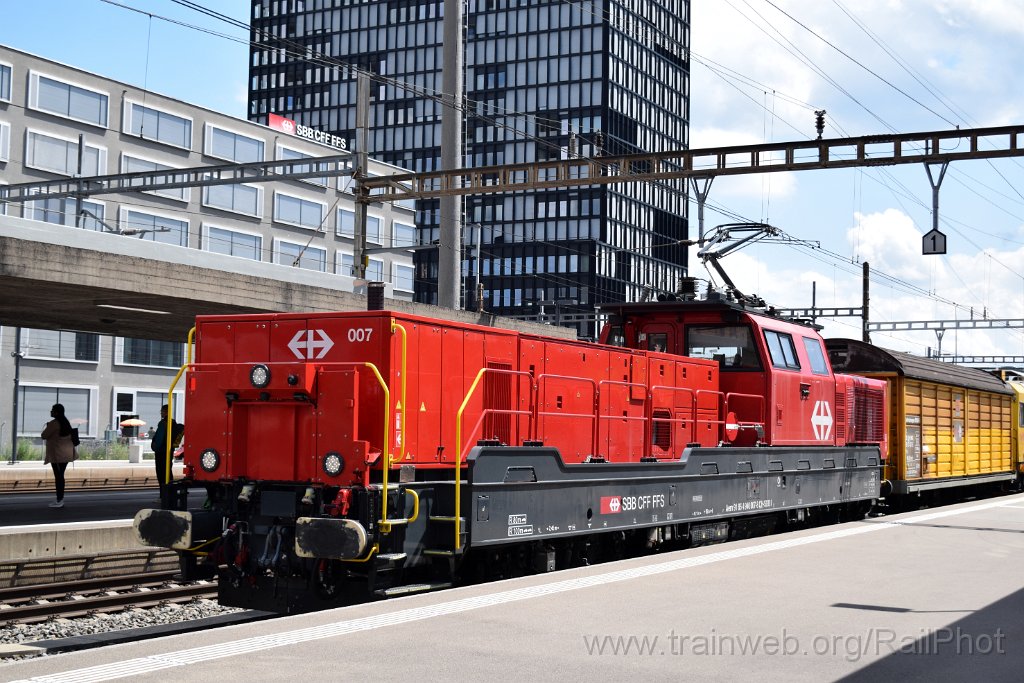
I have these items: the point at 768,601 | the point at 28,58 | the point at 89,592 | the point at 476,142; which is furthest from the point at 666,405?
the point at 476,142

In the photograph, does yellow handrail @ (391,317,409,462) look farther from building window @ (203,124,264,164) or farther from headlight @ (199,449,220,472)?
building window @ (203,124,264,164)

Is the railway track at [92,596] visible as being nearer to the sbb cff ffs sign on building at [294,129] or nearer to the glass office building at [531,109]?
the sbb cff ffs sign on building at [294,129]

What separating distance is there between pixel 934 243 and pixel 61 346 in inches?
1923

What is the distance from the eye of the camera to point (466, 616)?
25.5ft

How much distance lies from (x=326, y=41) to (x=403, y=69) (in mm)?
9297

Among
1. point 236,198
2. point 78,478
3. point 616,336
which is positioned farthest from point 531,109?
point 616,336

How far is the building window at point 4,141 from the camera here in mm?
54719

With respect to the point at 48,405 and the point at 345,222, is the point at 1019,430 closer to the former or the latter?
the point at 48,405

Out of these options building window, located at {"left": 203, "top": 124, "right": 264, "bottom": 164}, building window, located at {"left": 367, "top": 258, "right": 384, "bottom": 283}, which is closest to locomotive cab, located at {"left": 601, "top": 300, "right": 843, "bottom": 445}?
building window, located at {"left": 203, "top": 124, "right": 264, "bottom": 164}

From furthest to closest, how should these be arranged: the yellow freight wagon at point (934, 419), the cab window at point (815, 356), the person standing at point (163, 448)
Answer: the yellow freight wagon at point (934, 419), the cab window at point (815, 356), the person standing at point (163, 448)

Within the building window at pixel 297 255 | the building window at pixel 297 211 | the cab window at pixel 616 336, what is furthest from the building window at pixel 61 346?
the cab window at pixel 616 336

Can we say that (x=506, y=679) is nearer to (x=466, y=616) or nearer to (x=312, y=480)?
(x=466, y=616)

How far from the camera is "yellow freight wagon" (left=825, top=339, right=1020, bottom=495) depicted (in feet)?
67.8

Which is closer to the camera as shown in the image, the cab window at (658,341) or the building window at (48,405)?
the cab window at (658,341)
